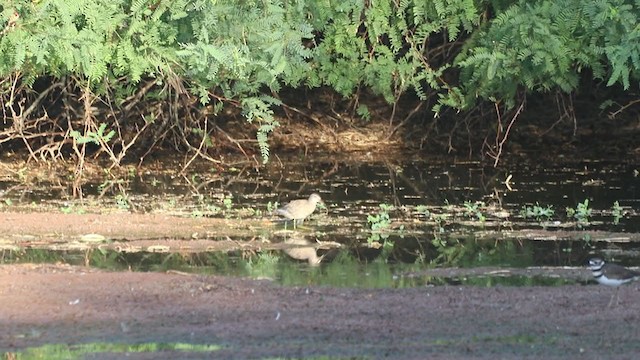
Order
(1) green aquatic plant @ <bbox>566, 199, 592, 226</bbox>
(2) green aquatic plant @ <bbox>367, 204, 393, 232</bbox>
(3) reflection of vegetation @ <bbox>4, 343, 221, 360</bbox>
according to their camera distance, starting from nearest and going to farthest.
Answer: (3) reflection of vegetation @ <bbox>4, 343, 221, 360</bbox> < (2) green aquatic plant @ <bbox>367, 204, 393, 232</bbox> < (1) green aquatic plant @ <bbox>566, 199, 592, 226</bbox>

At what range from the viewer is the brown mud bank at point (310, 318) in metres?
9.26

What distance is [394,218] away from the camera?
16.3 meters

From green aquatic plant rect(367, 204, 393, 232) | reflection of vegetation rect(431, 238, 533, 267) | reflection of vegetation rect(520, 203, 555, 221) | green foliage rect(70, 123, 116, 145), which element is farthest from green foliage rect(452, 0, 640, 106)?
green foliage rect(70, 123, 116, 145)

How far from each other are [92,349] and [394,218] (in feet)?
24.6

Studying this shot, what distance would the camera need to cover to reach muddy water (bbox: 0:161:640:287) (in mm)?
12781

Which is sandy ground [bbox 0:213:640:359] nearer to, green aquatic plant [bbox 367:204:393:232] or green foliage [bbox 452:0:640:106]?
green aquatic plant [bbox 367:204:393:232]

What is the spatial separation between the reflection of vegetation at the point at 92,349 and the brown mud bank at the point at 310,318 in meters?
0.07

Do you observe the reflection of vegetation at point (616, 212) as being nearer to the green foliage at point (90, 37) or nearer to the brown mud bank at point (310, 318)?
the brown mud bank at point (310, 318)

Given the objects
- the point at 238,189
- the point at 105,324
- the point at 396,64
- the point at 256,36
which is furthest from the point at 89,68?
the point at 105,324

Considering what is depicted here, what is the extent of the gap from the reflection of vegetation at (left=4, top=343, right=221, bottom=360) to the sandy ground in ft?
0.19

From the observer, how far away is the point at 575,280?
471 inches

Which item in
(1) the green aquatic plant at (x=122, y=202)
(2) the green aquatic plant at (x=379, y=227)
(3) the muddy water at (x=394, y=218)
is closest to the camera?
(3) the muddy water at (x=394, y=218)

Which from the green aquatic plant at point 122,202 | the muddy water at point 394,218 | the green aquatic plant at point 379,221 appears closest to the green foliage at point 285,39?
the green aquatic plant at point 122,202

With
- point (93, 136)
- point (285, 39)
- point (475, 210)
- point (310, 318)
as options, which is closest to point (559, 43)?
point (475, 210)
